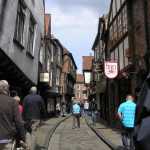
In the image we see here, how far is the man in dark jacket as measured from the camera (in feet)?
18.9

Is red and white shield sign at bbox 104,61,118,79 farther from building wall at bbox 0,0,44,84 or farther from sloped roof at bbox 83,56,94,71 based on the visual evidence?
sloped roof at bbox 83,56,94,71

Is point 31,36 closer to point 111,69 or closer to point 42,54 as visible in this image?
point 111,69

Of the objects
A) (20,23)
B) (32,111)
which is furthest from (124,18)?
(32,111)

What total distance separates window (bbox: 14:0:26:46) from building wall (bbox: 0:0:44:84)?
430 millimetres

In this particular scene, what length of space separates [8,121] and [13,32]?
11.6 metres

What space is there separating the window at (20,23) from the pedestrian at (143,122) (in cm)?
1539

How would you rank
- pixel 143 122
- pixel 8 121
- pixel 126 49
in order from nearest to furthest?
pixel 143 122, pixel 8 121, pixel 126 49

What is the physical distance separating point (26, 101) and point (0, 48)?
154 inches

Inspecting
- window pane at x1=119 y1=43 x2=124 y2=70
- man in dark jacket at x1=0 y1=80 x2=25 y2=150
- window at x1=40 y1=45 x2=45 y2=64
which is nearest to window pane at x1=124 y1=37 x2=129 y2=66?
window pane at x1=119 y1=43 x2=124 y2=70

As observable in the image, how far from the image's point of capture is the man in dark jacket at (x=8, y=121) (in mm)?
5773

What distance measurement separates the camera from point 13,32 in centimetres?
1712

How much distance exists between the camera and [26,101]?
11.1 metres

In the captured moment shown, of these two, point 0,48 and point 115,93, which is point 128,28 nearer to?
point 115,93

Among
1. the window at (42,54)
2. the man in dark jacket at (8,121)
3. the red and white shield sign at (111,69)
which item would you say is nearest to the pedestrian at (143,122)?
the man in dark jacket at (8,121)
